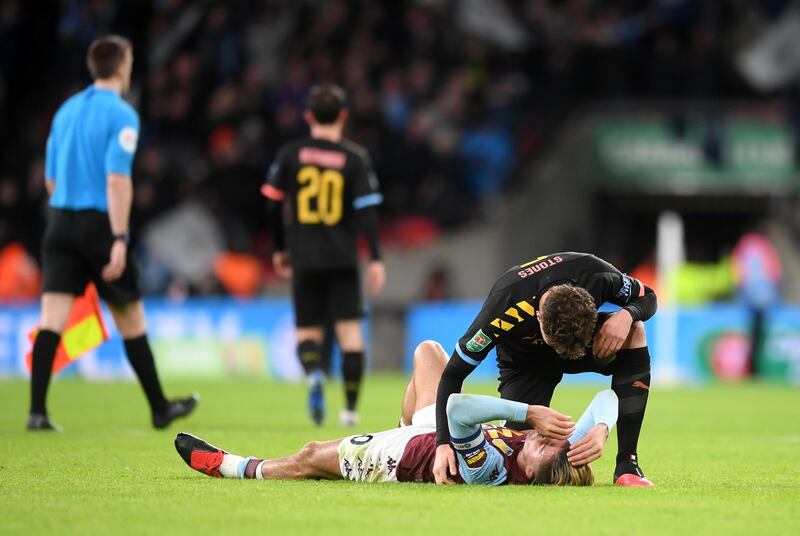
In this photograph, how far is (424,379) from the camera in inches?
265

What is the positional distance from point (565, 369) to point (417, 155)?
13.5 meters

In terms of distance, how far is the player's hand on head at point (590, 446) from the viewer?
5914mm

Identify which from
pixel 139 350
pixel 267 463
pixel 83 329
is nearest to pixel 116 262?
pixel 139 350

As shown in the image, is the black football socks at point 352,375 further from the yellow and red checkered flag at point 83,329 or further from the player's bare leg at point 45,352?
the player's bare leg at point 45,352

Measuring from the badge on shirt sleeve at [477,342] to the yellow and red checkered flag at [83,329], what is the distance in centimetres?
424

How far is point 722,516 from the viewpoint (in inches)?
214

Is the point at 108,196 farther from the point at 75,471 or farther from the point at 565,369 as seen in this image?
the point at 565,369

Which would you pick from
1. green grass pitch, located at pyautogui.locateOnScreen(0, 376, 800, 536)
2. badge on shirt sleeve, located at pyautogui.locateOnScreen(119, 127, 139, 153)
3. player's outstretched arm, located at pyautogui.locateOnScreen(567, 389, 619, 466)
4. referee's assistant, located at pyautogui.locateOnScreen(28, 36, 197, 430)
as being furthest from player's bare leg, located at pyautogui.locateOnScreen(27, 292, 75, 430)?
player's outstretched arm, located at pyautogui.locateOnScreen(567, 389, 619, 466)

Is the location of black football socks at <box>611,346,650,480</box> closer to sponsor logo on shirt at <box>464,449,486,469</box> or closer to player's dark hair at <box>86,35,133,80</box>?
sponsor logo on shirt at <box>464,449,486,469</box>

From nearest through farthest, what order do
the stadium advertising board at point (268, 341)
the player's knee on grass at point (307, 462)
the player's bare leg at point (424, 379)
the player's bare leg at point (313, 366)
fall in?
the player's knee on grass at point (307, 462), the player's bare leg at point (424, 379), the player's bare leg at point (313, 366), the stadium advertising board at point (268, 341)

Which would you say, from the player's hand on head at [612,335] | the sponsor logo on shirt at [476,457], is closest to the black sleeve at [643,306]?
the player's hand on head at [612,335]

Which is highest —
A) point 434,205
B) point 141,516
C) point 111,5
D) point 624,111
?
point 111,5

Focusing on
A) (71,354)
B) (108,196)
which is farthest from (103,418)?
(108,196)

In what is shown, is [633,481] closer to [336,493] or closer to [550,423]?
[550,423]
